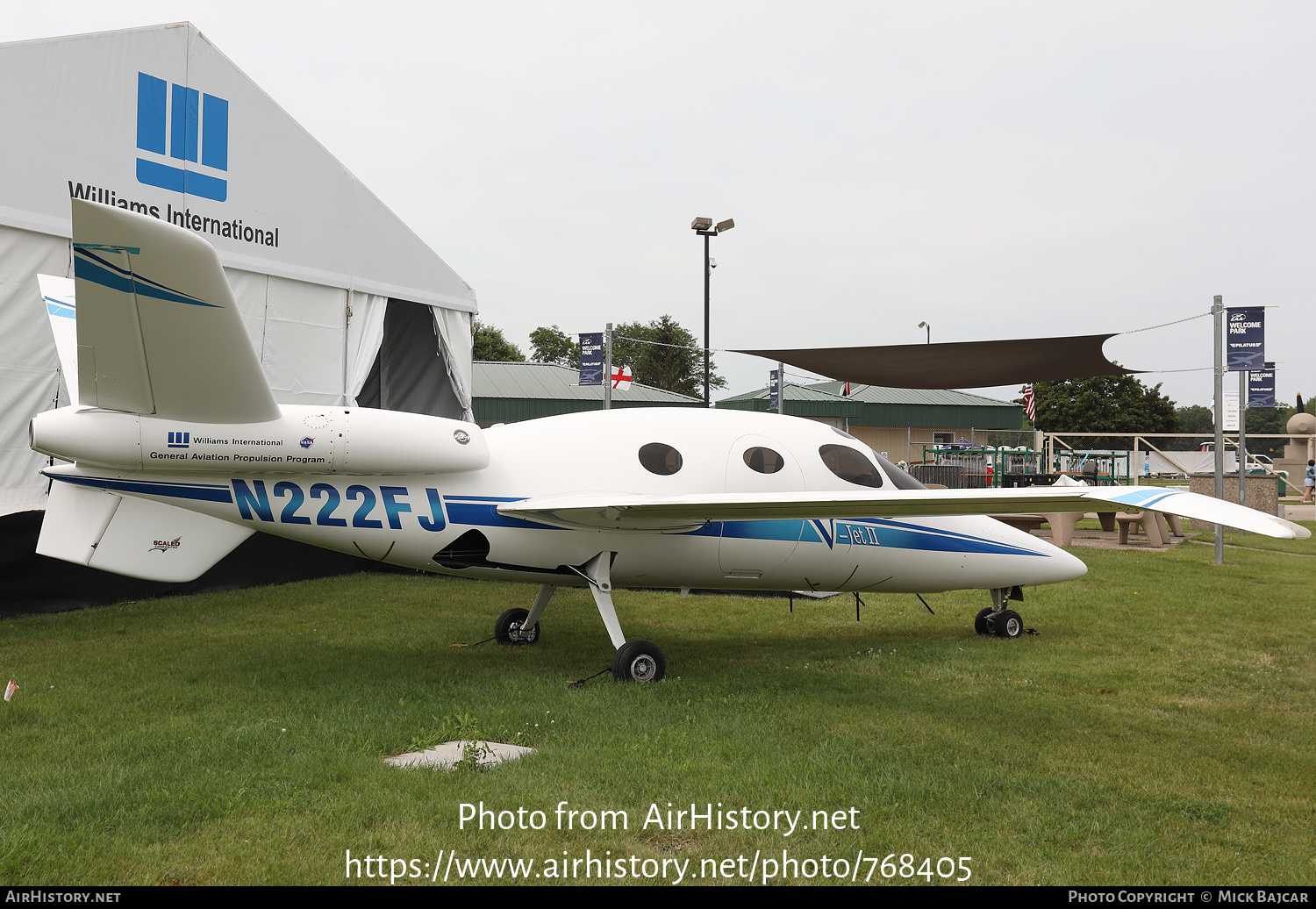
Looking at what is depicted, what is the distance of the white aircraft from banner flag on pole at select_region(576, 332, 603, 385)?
556 inches

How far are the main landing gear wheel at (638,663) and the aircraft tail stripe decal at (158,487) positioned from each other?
3.45 m

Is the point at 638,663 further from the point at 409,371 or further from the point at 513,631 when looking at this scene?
the point at 409,371

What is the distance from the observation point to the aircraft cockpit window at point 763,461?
26.3 ft

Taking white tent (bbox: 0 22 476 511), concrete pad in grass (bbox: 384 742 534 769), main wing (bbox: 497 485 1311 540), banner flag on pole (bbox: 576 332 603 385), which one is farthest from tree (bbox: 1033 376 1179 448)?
concrete pad in grass (bbox: 384 742 534 769)

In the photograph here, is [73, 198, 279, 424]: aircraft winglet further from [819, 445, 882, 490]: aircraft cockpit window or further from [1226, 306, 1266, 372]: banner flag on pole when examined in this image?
[1226, 306, 1266, 372]: banner flag on pole

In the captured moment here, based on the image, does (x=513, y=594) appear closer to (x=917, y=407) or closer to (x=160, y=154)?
(x=160, y=154)

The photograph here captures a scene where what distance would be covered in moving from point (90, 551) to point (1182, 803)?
7.66 metres

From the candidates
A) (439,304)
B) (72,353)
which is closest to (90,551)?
(72,353)

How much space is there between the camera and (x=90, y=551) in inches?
258

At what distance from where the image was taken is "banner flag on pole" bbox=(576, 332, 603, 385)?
22.4m

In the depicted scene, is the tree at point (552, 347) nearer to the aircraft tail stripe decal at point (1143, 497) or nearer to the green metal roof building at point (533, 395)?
the green metal roof building at point (533, 395)

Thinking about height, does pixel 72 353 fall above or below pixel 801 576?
above

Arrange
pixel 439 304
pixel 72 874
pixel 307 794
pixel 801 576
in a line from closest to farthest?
pixel 72 874, pixel 307 794, pixel 801 576, pixel 439 304

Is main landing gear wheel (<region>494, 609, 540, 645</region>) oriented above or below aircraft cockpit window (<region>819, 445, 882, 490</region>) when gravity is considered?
below
